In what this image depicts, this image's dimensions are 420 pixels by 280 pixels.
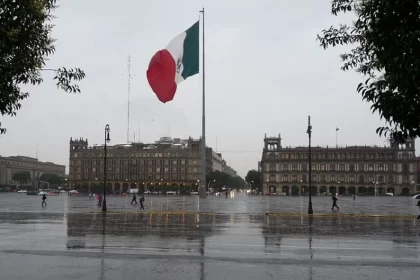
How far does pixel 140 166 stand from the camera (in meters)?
164

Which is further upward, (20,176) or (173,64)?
(173,64)

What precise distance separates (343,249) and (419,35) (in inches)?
376

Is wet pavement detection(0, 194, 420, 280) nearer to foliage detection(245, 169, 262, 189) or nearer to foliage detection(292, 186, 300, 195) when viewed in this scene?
foliage detection(292, 186, 300, 195)

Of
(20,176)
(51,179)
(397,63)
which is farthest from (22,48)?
(51,179)

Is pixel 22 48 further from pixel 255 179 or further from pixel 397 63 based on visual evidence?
pixel 255 179

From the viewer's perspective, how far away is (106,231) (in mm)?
18453

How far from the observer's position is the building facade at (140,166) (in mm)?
160500

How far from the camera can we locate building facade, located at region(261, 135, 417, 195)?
148500 mm

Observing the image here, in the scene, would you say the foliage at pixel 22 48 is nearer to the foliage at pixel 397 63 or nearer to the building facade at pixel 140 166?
the foliage at pixel 397 63

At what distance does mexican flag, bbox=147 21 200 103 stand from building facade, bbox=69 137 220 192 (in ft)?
455

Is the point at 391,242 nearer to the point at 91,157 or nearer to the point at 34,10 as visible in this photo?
the point at 34,10

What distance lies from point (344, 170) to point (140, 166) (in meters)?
71.3

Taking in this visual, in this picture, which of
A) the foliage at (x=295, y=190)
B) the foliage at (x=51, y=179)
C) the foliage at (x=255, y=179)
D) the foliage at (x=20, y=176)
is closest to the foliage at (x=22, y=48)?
the foliage at (x=295, y=190)

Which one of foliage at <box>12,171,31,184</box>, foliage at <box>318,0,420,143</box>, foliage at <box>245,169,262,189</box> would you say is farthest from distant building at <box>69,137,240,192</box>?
foliage at <box>318,0,420,143</box>
